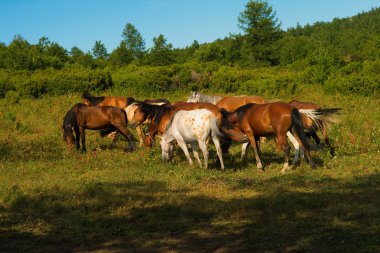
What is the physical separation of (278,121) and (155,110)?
14.1 feet

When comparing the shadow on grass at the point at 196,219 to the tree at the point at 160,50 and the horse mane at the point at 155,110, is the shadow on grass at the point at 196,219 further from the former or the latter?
the tree at the point at 160,50

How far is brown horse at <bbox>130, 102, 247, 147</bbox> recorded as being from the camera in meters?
13.8

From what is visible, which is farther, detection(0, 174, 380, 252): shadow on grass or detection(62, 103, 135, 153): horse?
detection(62, 103, 135, 153): horse

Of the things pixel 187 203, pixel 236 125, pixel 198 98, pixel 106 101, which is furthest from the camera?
pixel 106 101

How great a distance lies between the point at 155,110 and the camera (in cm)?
1537

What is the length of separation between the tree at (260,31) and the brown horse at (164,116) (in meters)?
44.5

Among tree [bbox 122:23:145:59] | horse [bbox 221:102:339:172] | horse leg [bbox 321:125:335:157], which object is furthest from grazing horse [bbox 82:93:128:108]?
tree [bbox 122:23:145:59]

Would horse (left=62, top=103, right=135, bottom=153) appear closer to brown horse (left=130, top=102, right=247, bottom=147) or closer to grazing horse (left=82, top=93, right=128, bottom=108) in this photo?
brown horse (left=130, top=102, right=247, bottom=147)

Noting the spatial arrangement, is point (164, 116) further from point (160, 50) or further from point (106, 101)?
point (160, 50)

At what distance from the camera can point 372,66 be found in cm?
2975

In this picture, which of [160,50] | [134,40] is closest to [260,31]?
[160,50]

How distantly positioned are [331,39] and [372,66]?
264 ft

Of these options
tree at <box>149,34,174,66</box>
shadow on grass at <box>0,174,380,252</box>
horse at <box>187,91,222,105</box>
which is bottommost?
shadow on grass at <box>0,174,380,252</box>

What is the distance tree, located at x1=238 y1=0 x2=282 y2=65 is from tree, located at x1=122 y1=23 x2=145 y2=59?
31.8m
